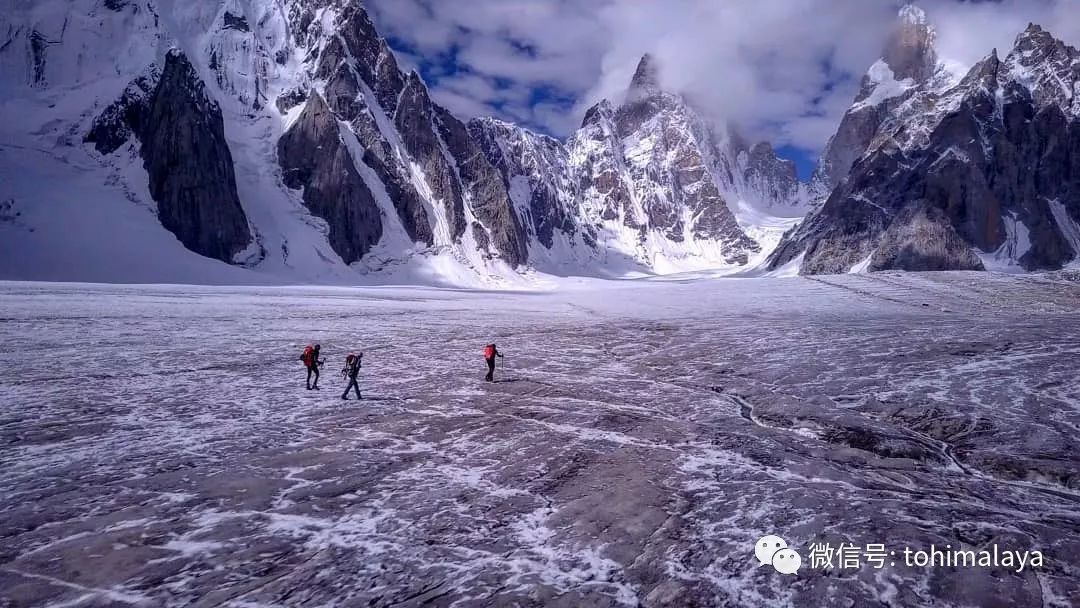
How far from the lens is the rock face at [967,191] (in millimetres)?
135375

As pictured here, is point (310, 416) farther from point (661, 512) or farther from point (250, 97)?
point (250, 97)

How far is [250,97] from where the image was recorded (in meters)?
115

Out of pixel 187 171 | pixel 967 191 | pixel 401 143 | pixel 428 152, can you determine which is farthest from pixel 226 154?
pixel 967 191

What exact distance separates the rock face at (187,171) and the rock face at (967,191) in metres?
133

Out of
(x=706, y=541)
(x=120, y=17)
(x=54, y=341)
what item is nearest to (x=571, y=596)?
(x=706, y=541)

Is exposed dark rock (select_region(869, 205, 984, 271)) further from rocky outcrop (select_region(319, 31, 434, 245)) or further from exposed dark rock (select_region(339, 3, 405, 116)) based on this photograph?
exposed dark rock (select_region(339, 3, 405, 116))

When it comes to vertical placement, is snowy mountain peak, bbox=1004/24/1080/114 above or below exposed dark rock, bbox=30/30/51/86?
above

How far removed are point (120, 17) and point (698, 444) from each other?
11881cm

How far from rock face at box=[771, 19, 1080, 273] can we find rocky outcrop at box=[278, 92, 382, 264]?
112m

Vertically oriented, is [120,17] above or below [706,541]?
above

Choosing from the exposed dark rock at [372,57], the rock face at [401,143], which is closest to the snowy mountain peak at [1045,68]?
the rock face at [401,143]

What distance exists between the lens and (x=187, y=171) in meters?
86.4

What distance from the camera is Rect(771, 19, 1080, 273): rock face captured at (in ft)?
444

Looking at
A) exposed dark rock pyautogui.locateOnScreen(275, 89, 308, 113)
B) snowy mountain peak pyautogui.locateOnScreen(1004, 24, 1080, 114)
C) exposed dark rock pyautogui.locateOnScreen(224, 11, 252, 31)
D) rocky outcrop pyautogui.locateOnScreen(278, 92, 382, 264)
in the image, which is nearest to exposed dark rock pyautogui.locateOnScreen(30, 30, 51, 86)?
rocky outcrop pyautogui.locateOnScreen(278, 92, 382, 264)
